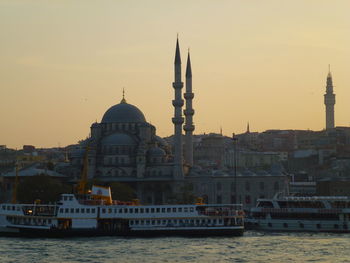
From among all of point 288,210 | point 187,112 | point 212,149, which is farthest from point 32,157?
point 288,210

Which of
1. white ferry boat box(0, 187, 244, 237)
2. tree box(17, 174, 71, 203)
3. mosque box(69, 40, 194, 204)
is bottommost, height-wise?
white ferry boat box(0, 187, 244, 237)

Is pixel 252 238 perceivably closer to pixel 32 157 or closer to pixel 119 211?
pixel 119 211

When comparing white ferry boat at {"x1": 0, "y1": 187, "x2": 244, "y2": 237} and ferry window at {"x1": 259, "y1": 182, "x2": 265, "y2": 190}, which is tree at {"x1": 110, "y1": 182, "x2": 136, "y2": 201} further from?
white ferry boat at {"x1": 0, "y1": 187, "x2": 244, "y2": 237}

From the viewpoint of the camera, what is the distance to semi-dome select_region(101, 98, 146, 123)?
88750 mm

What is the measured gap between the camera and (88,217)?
5081cm

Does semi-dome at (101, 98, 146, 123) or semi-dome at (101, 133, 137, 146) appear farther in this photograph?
semi-dome at (101, 98, 146, 123)

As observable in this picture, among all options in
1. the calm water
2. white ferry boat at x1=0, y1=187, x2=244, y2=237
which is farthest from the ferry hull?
white ferry boat at x1=0, y1=187, x2=244, y2=237

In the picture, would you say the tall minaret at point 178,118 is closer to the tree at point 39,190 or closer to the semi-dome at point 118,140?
the semi-dome at point 118,140

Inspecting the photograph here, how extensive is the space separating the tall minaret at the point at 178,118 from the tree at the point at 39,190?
1282 cm

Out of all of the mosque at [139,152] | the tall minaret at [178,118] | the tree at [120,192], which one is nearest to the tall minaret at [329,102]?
the mosque at [139,152]

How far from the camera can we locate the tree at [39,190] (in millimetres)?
67438

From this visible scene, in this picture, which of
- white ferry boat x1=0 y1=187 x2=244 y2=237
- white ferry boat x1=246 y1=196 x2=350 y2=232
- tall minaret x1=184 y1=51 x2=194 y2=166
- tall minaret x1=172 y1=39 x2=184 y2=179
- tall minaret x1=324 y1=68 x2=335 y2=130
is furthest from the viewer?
tall minaret x1=324 y1=68 x2=335 y2=130

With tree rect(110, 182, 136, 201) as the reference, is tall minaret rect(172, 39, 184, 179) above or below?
above

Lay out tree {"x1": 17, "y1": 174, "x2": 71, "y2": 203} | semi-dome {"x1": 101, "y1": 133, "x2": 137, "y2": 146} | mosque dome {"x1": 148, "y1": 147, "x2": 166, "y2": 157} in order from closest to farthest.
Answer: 1. tree {"x1": 17, "y1": 174, "x2": 71, "y2": 203}
2. mosque dome {"x1": 148, "y1": 147, "x2": 166, "y2": 157}
3. semi-dome {"x1": 101, "y1": 133, "x2": 137, "y2": 146}
